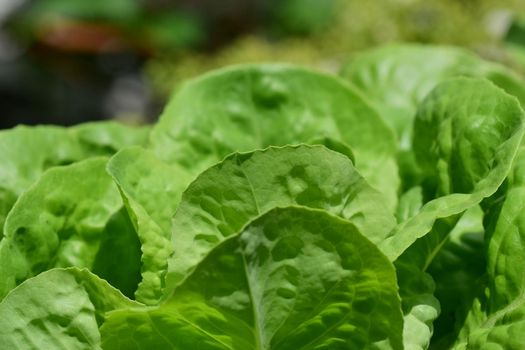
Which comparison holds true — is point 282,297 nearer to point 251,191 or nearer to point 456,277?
point 251,191

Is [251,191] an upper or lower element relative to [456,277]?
upper

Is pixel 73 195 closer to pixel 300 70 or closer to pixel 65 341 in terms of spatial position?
pixel 65 341

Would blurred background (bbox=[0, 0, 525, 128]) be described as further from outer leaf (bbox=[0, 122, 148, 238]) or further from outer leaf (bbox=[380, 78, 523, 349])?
outer leaf (bbox=[380, 78, 523, 349])

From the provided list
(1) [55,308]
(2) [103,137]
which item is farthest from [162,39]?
(1) [55,308]

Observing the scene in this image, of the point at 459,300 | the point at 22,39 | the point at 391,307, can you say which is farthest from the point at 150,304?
the point at 22,39

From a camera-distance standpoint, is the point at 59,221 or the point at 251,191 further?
the point at 59,221

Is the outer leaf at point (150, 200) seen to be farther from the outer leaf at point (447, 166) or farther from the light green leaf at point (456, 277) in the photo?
A: the light green leaf at point (456, 277)

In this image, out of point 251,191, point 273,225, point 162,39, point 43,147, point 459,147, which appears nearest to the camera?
point 273,225

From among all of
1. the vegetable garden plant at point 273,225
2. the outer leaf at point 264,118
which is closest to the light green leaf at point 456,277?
the vegetable garden plant at point 273,225
